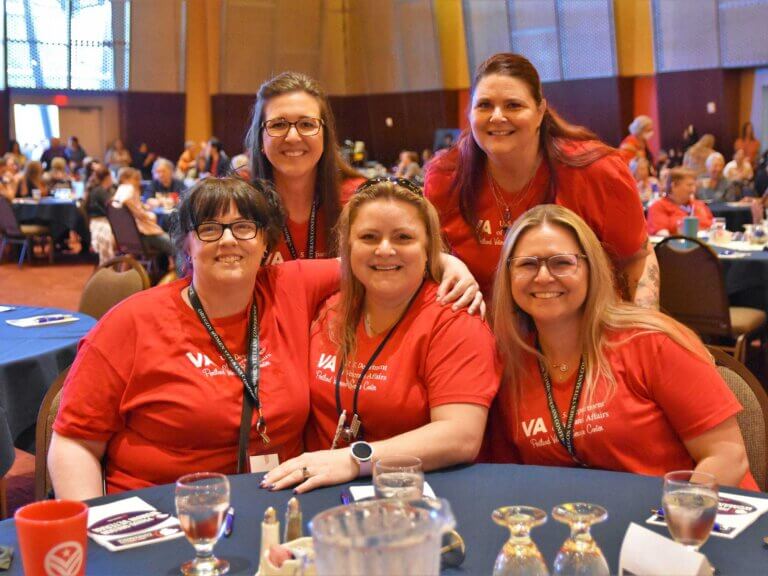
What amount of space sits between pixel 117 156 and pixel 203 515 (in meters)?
16.7

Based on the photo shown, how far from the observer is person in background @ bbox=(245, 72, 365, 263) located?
9.76 ft

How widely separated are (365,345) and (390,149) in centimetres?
1720

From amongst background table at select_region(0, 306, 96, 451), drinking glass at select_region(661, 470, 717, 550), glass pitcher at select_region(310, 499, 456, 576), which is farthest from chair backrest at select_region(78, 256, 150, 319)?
glass pitcher at select_region(310, 499, 456, 576)

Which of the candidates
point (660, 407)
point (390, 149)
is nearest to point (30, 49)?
point (390, 149)

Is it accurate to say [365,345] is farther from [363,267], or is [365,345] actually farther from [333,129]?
[333,129]

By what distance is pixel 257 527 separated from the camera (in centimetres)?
173

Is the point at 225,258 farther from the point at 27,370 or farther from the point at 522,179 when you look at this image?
the point at 27,370

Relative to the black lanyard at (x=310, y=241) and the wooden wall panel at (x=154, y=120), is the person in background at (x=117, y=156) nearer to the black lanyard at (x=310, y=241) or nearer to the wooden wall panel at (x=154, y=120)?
the wooden wall panel at (x=154, y=120)

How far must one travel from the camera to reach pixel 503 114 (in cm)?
272

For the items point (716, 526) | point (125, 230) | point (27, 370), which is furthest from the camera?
point (125, 230)

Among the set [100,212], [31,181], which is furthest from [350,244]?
[31,181]

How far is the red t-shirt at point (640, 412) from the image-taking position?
84.6 inches

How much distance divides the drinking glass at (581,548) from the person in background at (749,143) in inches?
538

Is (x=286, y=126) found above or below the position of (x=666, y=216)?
above
